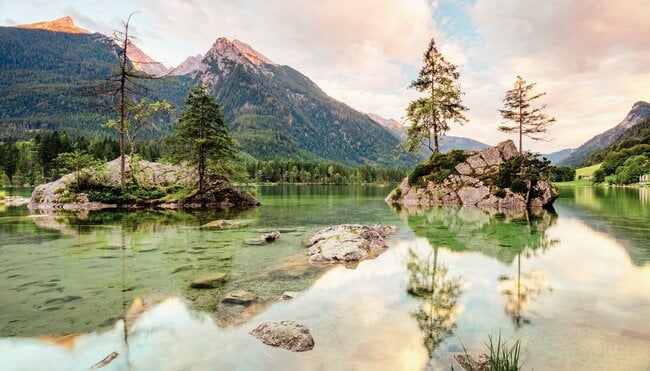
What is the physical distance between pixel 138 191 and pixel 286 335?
36890 mm

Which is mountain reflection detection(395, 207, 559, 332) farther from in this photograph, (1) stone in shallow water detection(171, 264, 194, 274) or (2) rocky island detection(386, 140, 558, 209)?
(2) rocky island detection(386, 140, 558, 209)

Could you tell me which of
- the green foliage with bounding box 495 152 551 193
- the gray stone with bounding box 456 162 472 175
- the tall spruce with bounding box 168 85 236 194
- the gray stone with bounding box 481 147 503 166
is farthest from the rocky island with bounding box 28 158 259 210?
the green foliage with bounding box 495 152 551 193

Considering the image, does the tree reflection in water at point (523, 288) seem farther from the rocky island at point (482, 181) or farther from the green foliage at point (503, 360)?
the rocky island at point (482, 181)

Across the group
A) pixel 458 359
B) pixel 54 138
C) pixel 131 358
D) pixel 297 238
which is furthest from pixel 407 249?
pixel 54 138

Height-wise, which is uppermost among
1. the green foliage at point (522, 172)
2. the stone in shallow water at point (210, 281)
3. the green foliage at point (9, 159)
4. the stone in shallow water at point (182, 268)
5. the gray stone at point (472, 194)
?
the green foliage at point (9, 159)

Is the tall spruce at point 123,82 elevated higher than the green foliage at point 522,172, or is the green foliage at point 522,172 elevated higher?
the tall spruce at point 123,82

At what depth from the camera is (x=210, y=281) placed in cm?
1166

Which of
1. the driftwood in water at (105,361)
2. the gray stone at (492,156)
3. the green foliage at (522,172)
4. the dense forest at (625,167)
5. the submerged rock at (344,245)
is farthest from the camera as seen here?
the dense forest at (625,167)

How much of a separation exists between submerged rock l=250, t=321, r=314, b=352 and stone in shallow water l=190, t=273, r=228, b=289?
3954 mm

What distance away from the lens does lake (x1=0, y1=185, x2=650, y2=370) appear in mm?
6820

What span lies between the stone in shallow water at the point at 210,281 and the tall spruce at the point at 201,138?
2791 cm

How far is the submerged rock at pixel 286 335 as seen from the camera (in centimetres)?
718

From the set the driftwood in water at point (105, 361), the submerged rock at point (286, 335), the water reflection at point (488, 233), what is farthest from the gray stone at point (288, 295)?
the water reflection at point (488, 233)

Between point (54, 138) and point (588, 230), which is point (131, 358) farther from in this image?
point (54, 138)
